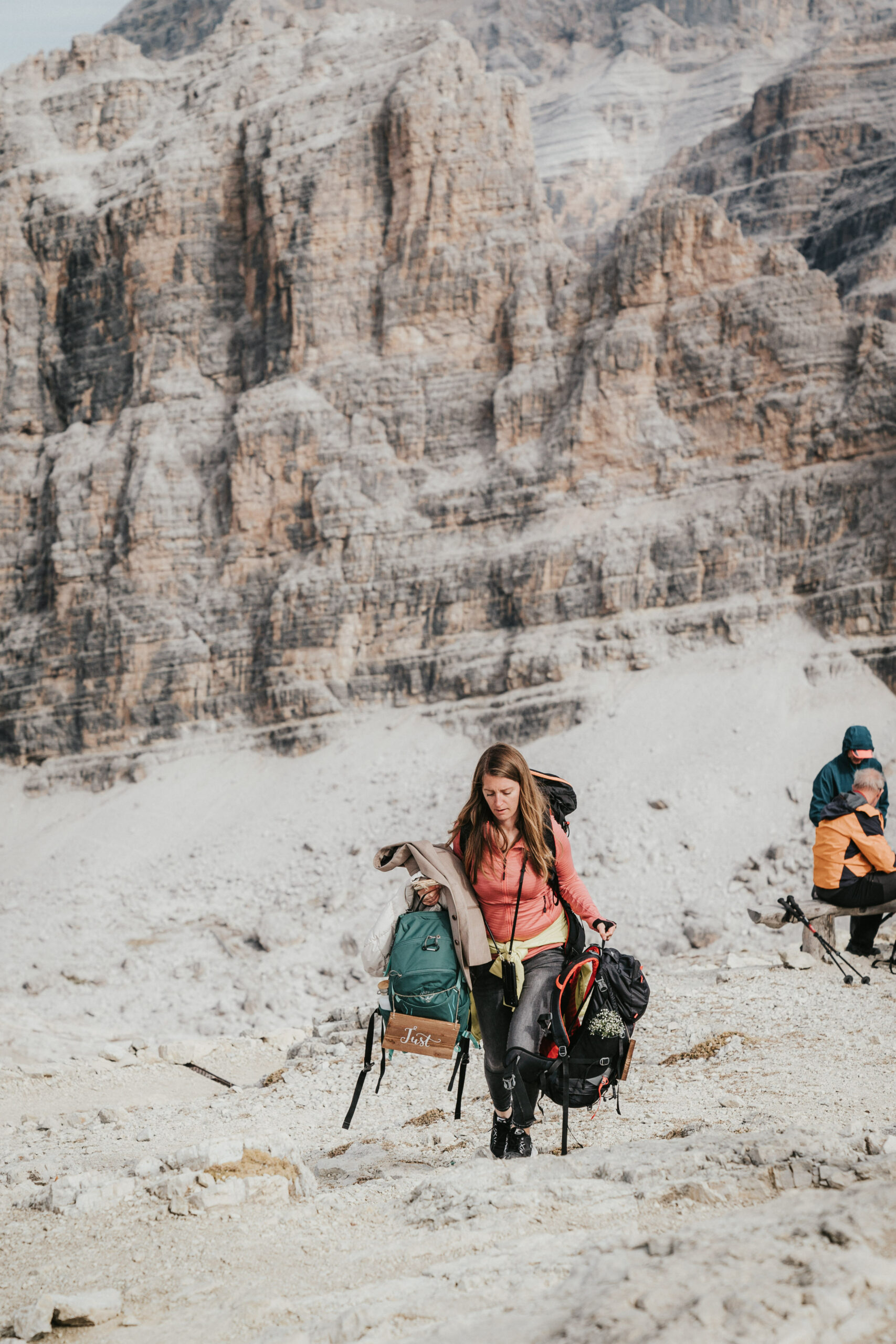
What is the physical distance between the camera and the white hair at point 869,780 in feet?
31.3

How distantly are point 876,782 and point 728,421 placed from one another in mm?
27629

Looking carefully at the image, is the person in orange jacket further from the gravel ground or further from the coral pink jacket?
the coral pink jacket

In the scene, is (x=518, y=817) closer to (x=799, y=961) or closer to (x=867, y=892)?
(x=867, y=892)

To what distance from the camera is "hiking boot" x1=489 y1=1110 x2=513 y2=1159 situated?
526 centimetres

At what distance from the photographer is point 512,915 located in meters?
5.16

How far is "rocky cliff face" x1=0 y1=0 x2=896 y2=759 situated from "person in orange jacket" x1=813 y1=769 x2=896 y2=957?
22444mm

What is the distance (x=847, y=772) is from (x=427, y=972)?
6.26m

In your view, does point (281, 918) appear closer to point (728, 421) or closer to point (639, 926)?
point (639, 926)

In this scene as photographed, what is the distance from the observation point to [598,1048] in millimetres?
5168

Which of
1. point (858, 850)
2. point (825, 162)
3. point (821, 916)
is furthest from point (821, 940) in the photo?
point (825, 162)

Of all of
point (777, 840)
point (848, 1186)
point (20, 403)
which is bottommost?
point (777, 840)

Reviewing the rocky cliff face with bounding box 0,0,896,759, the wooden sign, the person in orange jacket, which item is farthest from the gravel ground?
the rocky cliff face with bounding box 0,0,896,759

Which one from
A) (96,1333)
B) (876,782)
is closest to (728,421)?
(876,782)

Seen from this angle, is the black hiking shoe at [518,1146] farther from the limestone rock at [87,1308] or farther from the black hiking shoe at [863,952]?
the black hiking shoe at [863,952]
